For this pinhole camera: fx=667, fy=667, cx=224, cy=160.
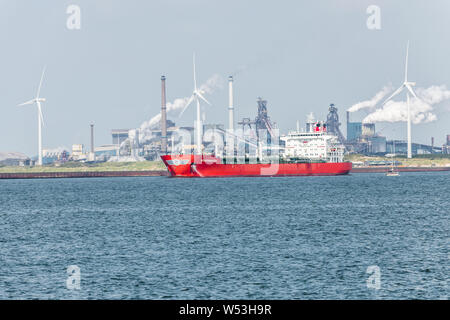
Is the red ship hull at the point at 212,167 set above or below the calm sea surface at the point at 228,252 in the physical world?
above

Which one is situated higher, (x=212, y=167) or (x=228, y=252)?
(x=212, y=167)

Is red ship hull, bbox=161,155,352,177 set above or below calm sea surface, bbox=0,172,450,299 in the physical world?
above

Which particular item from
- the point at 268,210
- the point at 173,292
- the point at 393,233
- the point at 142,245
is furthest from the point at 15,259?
the point at 268,210

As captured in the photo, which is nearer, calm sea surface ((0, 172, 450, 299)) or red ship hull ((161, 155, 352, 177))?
calm sea surface ((0, 172, 450, 299))

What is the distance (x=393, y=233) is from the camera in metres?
55.2

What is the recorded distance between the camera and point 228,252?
4512cm

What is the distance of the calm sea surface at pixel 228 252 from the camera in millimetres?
33031

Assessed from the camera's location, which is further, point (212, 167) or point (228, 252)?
point (212, 167)

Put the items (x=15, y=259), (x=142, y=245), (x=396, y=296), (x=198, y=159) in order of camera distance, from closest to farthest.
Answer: (x=396, y=296)
(x=15, y=259)
(x=142, y=245)
(x=198, y=159)

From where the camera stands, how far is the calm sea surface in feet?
108

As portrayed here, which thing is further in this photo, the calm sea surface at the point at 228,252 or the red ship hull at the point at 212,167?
the red ship hull at the point at 212,167
